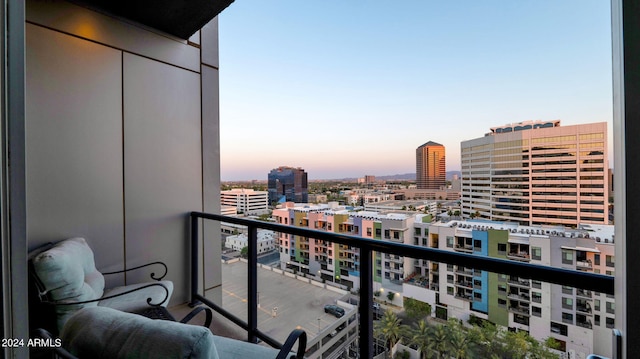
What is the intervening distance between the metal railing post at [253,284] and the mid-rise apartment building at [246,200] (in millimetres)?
820

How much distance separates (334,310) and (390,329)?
649mm

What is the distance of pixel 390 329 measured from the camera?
1.84 metres

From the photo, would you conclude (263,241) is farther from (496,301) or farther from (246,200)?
(496,301)

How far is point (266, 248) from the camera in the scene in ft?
9.12

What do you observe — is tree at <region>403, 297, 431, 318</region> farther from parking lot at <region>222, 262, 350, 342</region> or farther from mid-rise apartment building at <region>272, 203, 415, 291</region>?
parking lot at <region>222, 262, 350, 342</region>

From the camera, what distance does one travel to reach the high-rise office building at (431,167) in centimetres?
478

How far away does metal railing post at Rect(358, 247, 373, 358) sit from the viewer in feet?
5.72

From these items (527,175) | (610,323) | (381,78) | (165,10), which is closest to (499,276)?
(610,323)

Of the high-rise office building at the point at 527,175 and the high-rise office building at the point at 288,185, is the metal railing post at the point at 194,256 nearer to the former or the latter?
the high-rise office building at the point at 288,185

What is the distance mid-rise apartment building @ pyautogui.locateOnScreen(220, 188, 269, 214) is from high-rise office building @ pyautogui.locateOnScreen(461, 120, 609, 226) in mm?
2790

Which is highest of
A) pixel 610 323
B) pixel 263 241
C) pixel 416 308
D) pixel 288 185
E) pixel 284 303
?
pixel 288 185

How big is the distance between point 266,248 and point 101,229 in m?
1.70

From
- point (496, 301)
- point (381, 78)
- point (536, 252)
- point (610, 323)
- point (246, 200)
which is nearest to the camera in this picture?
point (610, 323)

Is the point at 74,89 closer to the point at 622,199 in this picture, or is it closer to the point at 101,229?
the point at 101,229
